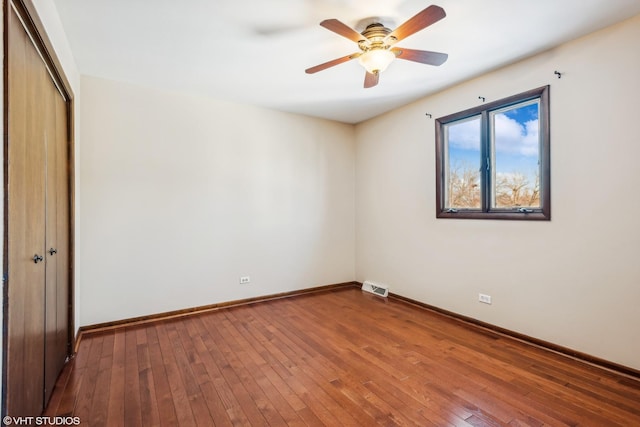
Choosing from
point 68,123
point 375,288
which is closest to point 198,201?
point 68,123

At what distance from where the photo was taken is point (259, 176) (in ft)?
13.8

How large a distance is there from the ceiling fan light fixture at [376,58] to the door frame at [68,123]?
77.3 inches

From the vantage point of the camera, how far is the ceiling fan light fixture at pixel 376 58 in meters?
2.29

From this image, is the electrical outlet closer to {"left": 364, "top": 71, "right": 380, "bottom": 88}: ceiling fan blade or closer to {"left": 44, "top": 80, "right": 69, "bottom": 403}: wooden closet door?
{"left": 364, "top": 71, "right": 380, "bottom": 88}: ceiling fan blade

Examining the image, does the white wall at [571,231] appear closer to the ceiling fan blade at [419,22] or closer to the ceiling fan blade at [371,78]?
the ceiling fan blade at [371,78]

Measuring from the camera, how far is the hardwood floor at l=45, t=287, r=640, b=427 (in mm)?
1863

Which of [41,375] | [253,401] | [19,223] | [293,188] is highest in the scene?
[293,188]

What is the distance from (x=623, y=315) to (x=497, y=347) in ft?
3.08

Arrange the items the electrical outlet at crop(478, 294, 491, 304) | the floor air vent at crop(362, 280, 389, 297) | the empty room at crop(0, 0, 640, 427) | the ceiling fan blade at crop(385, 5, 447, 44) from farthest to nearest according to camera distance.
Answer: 1. the floor air vent at crop(362, 280, 389, 297)
2. the electrical outlet at crop(478, 294, 491, 304)
3. the empty room at crop(0, 0, 640, 427)
4. the ceiling fan blade at crop(385, 5, 447, 44)

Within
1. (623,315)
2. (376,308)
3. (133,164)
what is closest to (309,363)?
(376,308)

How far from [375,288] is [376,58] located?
3271 millimetres

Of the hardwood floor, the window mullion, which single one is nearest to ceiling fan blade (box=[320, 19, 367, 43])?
the window mullion

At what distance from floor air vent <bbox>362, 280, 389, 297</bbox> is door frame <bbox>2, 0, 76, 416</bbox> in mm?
3536

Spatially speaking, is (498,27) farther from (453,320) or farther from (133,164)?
(133,164)
